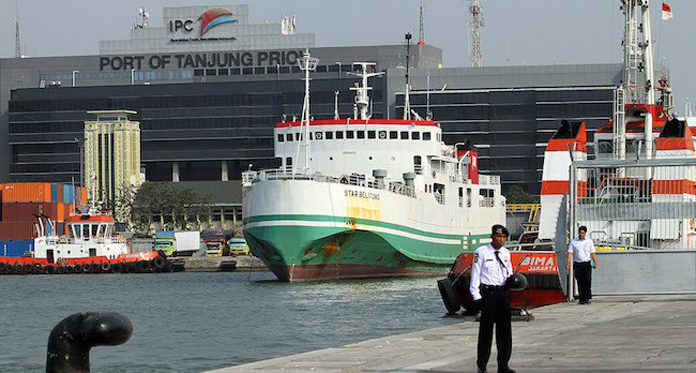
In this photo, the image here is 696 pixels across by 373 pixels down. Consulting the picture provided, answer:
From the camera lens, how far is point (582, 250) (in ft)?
93.6

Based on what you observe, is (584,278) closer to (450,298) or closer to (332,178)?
(450,298)

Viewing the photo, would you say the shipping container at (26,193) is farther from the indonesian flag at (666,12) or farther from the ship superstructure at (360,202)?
the indonesian flag at (666,12)

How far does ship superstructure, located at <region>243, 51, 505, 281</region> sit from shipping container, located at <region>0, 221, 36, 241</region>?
4659 cm

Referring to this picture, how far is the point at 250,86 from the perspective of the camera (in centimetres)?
17438

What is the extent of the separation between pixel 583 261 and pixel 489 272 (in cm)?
1247

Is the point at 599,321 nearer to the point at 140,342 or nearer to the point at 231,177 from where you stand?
the point at 140,342

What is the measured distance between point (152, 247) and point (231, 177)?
61826mm

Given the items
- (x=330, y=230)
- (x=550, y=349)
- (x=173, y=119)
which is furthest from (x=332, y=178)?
(x=173, y=119)

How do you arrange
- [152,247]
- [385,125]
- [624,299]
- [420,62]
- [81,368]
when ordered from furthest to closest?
1. [420,62]
2. [152,247]
3. [385,125]
4. [624,299]
5. [81,368]

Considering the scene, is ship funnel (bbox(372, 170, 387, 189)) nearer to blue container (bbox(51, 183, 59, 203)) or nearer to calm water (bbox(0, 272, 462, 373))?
calm water (bbox(0, 272, 462, 373))

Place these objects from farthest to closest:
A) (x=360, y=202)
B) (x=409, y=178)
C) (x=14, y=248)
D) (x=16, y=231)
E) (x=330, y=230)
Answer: (x=16, y=231) → (x=14, y=248) → (x=409, y=178) → (x=360, y=202) → (x=330, y=230)

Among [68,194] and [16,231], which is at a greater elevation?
[68,194]

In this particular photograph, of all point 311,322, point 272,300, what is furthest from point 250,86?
point 311,322

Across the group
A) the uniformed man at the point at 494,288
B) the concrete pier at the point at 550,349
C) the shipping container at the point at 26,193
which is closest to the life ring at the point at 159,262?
the shipping container at the point at 26,193
